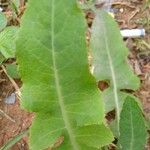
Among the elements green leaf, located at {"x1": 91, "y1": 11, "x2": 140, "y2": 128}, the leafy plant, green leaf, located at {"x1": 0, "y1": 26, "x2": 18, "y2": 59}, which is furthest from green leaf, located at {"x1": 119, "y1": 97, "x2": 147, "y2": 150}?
green leaf, located at {"x1": 0, "y1": 26, "x2": 18, "y2": 59}

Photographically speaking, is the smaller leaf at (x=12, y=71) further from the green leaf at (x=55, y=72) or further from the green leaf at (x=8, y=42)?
the green leaf at (x=55, y=72)

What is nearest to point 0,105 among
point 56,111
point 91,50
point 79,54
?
point 91,50

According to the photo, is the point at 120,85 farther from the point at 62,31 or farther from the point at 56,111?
the point at 62,31

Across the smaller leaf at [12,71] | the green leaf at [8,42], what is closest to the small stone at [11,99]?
the smaller leaf at [12,71]

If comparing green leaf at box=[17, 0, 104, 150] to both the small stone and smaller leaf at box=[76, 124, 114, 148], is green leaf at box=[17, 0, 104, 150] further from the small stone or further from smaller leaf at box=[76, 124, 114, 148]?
the small stone

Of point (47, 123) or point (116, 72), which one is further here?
point (116, 72)
